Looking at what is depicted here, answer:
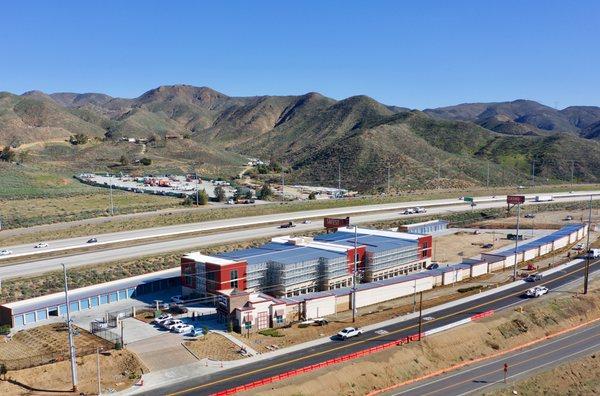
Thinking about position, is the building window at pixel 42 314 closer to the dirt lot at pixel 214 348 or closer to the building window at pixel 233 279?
the dirt lot at pixel 214 348

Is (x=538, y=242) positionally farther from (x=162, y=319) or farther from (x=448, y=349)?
(x=162, y=319)

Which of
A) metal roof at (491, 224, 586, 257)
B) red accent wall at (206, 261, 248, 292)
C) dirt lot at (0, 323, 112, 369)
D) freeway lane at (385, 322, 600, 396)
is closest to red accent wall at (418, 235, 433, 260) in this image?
metal roof at (491, 224, 586, 257)

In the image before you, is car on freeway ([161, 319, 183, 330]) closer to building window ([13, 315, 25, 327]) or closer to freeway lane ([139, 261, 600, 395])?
freeway lane ([139, 261, 600, 395])

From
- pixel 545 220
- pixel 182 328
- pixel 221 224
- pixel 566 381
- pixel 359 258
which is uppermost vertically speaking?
pixel 221 224

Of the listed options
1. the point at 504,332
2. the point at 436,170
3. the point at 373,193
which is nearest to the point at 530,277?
the point at 504,332

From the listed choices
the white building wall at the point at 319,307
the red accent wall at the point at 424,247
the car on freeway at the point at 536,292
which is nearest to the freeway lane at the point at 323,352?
the car on freeway at the point at 536,292

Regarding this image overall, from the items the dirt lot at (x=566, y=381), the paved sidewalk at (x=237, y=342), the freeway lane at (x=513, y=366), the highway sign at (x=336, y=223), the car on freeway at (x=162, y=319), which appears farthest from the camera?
the highway sign at (x=336, y=223)

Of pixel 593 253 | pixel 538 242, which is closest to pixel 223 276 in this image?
pixel 538 242
